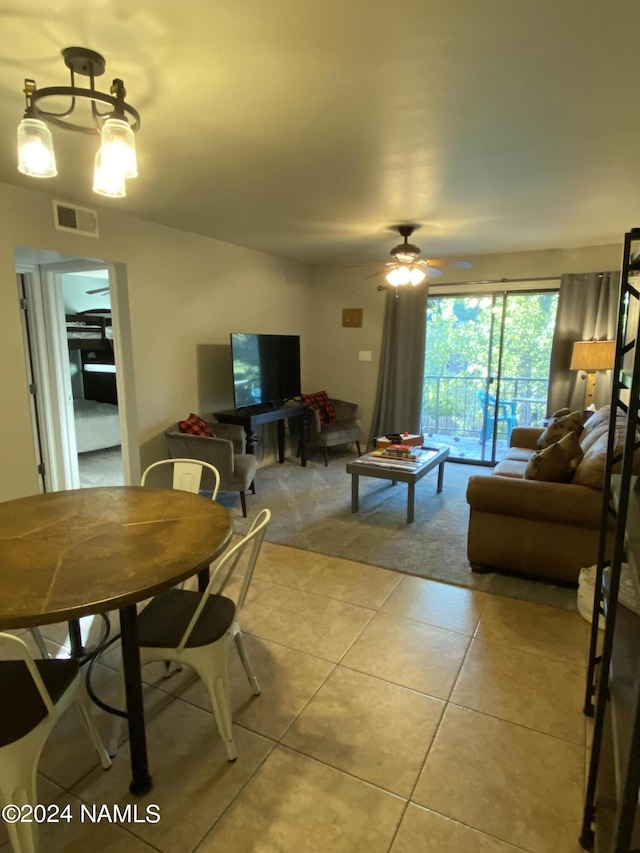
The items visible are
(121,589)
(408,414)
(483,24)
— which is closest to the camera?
(121,589)

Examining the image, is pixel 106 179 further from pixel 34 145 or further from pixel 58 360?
pixel 58 360

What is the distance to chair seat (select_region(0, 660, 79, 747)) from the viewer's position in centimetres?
127

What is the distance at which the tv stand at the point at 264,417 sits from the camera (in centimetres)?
469

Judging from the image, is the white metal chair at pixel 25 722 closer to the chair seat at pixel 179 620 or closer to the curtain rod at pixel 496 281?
the chair seat at pixel 179 620

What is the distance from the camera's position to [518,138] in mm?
2307

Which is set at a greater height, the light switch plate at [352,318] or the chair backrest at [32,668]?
the light switch plate at [352,318]

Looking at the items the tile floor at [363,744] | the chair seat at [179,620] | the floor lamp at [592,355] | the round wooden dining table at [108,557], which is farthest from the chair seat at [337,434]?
the chair seat at [179,620]

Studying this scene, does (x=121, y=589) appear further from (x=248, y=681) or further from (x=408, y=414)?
(x=408, y=414)

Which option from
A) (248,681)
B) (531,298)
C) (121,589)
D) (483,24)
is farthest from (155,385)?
(531,298)

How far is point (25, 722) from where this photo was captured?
1.29m

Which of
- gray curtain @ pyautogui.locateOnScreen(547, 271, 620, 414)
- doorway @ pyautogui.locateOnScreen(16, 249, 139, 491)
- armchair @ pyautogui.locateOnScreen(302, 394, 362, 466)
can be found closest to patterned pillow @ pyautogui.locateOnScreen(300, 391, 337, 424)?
armchair @ pyautogui.locateOnScreen(302, 394, 362, 466)

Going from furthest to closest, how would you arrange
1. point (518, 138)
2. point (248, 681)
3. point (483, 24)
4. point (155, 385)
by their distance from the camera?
point (155, 385)
point (518, 138)
point (248, 681)
point (483, 24)

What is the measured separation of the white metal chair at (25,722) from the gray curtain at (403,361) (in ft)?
16.1

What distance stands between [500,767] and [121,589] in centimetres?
144
